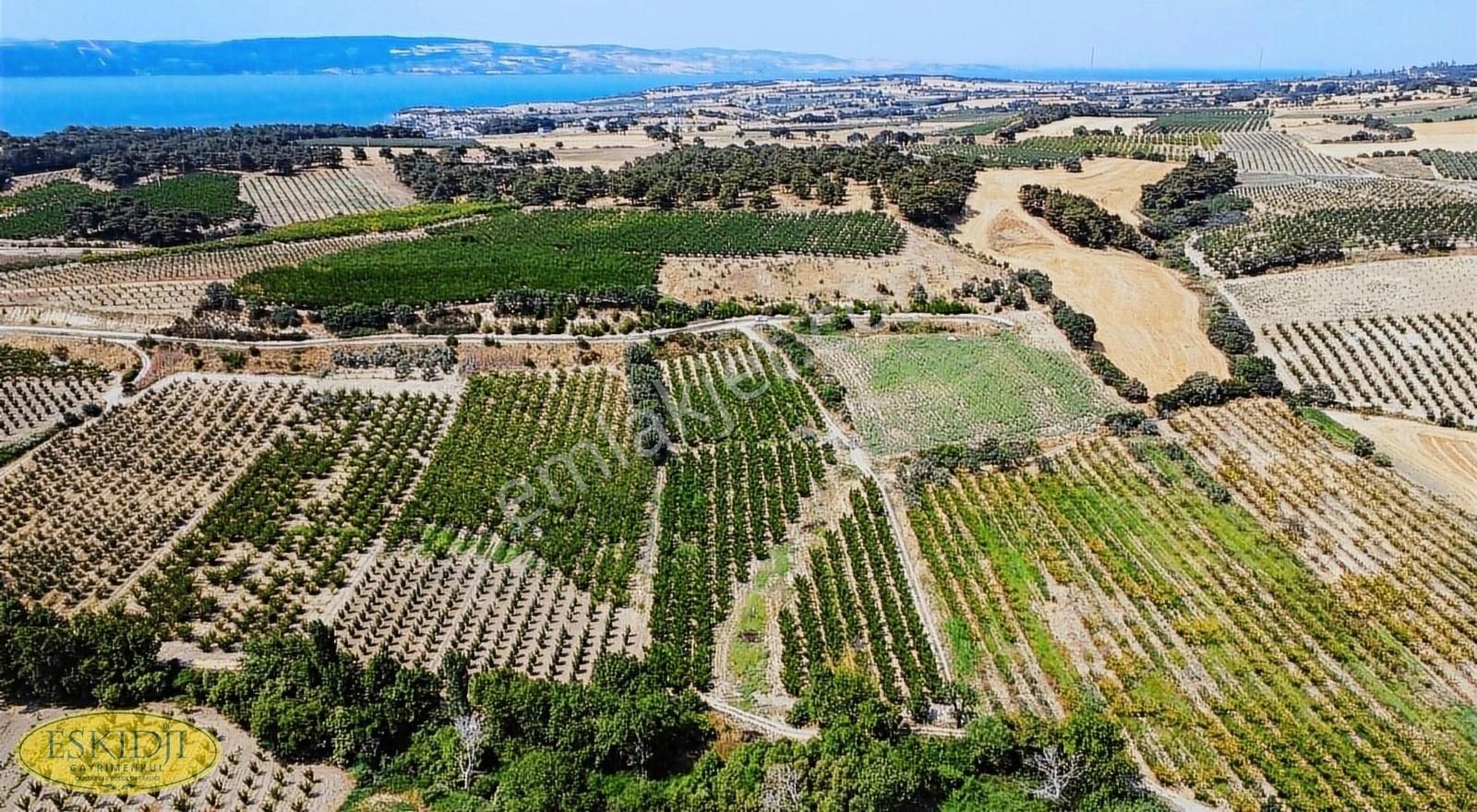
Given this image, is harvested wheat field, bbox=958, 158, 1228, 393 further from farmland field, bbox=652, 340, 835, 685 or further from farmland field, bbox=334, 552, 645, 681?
farmland field, bbox=334, 552, 645, 681

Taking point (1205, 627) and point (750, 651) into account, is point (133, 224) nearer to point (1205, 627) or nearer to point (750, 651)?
point (750, 651)

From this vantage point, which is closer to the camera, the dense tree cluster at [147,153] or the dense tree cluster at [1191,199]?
the dense tree cluster at [1191,199]

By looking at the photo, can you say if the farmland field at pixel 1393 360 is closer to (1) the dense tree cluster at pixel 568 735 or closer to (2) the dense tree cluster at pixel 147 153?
(1) the dense tree cluster at pixel 568 735

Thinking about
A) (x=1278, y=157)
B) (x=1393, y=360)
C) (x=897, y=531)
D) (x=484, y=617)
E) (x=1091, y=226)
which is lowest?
(x=484, y=617)

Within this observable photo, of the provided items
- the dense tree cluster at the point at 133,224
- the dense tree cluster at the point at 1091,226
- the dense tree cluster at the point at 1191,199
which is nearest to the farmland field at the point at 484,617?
the dense tree cluster at the point at 1091,226

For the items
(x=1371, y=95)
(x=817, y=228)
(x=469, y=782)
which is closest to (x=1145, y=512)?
(x=469, y=782)

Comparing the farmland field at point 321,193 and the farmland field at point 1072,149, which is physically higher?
the farmland field at point 1072,149

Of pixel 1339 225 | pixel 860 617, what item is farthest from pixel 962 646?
pixel 1339 225

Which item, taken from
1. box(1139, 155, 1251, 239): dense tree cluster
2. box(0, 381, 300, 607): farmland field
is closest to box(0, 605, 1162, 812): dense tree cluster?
box(0, 381, 300, 607): farmland field
